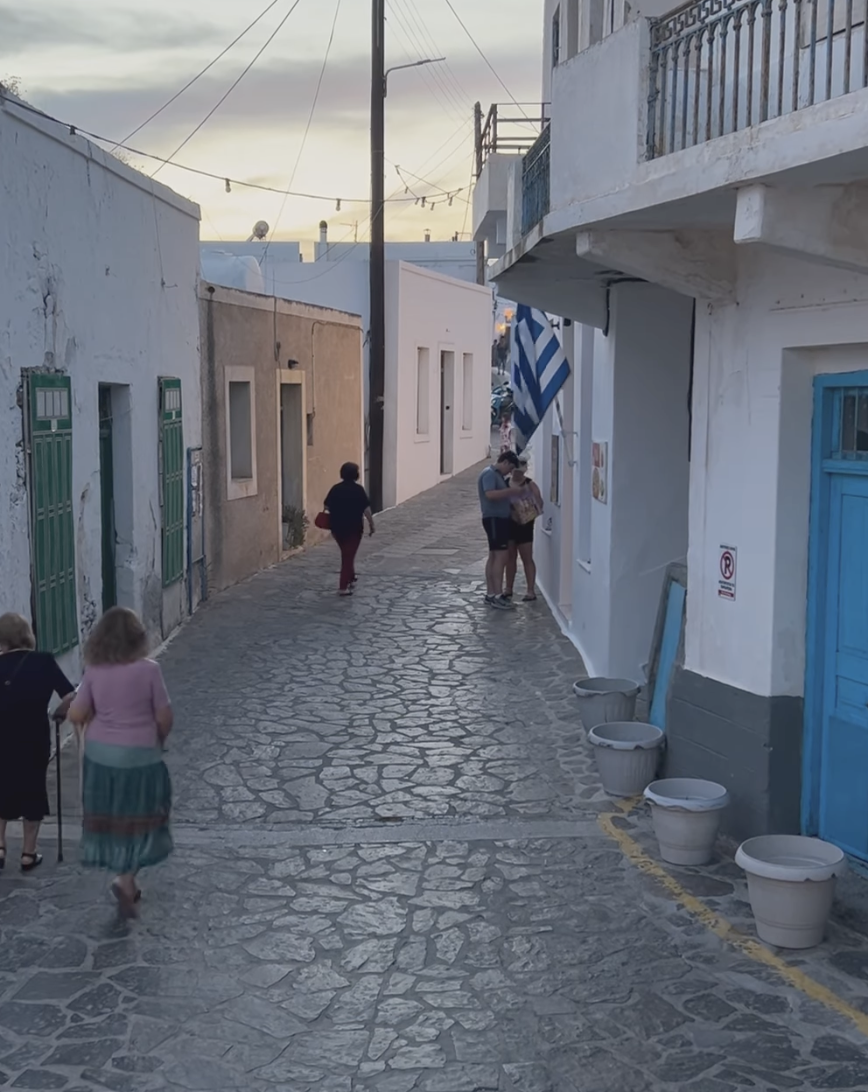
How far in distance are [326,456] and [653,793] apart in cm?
1363

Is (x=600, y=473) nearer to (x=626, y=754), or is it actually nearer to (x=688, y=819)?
(x=626, y=754)

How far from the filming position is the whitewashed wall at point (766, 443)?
5965mm

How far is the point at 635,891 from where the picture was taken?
6.07 metres

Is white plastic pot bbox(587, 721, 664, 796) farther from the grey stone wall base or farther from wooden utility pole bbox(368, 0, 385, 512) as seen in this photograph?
wooden utility pole bbox(368, 0, 385, 512)

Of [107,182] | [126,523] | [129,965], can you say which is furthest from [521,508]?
[129,965]

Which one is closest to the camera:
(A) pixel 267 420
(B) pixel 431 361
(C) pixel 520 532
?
(C) pixel 520 532

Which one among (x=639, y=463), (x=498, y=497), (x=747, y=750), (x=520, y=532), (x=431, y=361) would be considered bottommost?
(x=747, y=750)

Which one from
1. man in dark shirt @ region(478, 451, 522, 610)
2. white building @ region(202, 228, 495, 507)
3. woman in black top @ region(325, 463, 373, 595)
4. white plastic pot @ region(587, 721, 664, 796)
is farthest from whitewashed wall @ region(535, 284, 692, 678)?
white building @ region(202, 228, 495, 507)

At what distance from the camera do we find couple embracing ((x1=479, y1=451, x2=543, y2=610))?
43.0 ft

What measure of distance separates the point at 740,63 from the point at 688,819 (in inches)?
145

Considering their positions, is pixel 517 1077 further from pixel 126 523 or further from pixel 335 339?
pixel 335 339

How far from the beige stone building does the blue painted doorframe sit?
8.75 m

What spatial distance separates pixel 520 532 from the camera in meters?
13.4

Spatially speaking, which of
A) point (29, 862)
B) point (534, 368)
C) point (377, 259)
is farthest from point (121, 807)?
point (377, 259)
